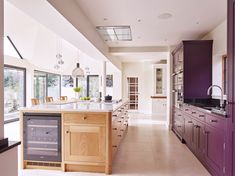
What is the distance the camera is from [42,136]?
307 centimetres

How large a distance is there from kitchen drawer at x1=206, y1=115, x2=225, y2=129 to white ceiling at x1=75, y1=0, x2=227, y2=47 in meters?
1.84

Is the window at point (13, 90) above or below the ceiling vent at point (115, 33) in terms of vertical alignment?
below

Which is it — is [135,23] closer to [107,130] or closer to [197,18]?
[197,18]

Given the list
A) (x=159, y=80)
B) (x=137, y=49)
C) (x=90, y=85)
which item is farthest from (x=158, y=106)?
(x=90, y=85)

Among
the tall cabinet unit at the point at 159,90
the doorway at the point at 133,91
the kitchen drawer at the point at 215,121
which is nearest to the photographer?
the kitchen drawer at the point at 215,121

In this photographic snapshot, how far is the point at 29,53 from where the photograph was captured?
291 inches

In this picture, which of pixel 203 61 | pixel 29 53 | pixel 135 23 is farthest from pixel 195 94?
Answer: pixel 29 53

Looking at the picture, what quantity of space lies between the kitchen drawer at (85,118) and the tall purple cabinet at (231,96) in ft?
5.37

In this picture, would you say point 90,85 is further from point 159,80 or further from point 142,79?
point 159,80

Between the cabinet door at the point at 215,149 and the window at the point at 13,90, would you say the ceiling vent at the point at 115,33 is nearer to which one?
the cabinet door at the point at 215,149

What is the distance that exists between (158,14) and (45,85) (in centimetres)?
741

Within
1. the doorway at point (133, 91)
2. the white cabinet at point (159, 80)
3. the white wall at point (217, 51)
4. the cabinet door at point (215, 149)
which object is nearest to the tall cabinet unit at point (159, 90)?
the white cabinet at point (159, 80)

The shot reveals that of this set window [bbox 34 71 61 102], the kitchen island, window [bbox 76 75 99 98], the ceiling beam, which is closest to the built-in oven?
the kitchen island

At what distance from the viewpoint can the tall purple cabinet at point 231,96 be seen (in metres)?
2.22
